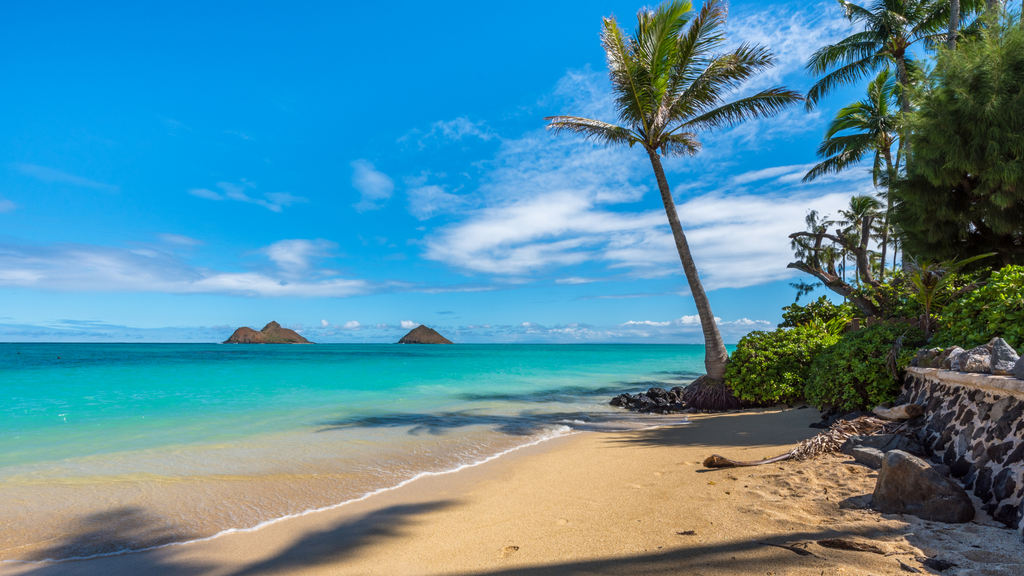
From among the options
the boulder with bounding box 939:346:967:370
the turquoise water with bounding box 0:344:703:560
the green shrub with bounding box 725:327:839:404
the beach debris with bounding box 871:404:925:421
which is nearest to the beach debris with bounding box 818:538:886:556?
the boulder with bounding box 939:346:967:370

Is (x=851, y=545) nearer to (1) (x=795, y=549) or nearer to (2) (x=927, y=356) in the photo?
(1) (x=795, y=549)

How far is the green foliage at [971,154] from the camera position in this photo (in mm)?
9281

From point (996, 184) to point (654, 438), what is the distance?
346 inches

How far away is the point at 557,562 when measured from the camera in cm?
302

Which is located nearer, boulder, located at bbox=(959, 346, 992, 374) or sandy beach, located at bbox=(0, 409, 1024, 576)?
sandy beach, located at bbox=(0, 409, 1024, 576)

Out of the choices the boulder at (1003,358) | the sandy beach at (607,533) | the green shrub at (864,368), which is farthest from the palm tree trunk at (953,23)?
the sandy beach at (607,533)

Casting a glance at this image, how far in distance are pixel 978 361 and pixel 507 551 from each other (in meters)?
4.35

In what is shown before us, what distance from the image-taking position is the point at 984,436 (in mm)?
3605

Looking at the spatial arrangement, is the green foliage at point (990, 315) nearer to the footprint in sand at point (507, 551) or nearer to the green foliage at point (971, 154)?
the green foliage at point (971, 154)

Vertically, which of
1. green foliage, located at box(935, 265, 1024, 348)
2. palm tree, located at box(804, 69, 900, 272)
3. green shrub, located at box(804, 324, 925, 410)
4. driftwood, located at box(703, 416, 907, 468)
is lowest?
driftwood, located at box(703, 416, 907, 468)

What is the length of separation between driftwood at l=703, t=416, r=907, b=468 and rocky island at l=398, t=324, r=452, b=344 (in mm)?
133508

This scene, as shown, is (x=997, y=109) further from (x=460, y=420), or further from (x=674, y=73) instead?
(x=460, y=420)

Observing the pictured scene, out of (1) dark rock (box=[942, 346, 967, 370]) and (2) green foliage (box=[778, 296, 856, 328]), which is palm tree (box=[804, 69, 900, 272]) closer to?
(2) green foliage (box=[778, 296, 856, 328])

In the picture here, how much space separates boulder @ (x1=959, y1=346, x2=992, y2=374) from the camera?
13.2 feet
